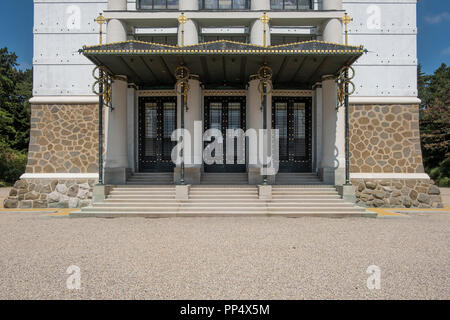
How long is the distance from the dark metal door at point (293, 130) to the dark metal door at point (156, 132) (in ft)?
14.8

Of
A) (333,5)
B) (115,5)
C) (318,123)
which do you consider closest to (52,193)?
(115,5)

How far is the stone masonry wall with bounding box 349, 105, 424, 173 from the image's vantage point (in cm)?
1077

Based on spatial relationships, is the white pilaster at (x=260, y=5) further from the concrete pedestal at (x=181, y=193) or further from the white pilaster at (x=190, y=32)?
the concrete pedestal at (x=181, y=193)

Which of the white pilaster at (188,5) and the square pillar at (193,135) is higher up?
the white pilaster at (188,5)

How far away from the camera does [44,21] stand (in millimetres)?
11055

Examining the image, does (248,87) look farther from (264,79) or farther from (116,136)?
(116,136)

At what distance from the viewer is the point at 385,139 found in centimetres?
1086

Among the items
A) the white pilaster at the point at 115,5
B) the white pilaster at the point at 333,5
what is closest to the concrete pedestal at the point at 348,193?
the white pilaster at the point at 333,5

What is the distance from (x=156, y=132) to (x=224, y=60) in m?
4.49

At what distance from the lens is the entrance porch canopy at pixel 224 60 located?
8.51 meters

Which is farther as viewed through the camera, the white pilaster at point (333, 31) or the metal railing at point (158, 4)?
the metal railing at point (158, 4)

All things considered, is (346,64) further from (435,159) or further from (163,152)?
(435,159)
